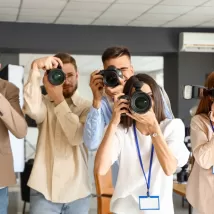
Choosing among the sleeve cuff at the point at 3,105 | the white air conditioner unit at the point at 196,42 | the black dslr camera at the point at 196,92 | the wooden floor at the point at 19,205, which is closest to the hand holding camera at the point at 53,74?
the sleeve cuff at the point at 3,105

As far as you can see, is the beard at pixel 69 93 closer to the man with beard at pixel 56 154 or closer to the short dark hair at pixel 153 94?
the man with beard at pixel 56 154

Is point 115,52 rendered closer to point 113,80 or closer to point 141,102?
point 113,80

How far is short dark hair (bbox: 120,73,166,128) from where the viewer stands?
5.49ft

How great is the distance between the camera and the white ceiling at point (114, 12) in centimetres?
486

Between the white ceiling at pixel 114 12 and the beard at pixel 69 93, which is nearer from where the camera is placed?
the beard at pixel 69 93

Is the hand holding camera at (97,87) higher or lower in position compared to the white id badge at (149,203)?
higher

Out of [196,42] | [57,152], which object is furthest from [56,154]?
[196,42]

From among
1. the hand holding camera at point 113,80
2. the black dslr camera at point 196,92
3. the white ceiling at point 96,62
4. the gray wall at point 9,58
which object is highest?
the white ceiling at point 96,62

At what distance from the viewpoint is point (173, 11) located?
210 inches

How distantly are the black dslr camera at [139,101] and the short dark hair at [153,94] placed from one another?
72 mm

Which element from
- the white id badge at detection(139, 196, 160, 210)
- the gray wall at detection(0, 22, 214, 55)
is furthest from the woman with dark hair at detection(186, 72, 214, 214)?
the gray wall at detection(0, 22, 214, 55)

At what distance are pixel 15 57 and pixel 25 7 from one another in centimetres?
167

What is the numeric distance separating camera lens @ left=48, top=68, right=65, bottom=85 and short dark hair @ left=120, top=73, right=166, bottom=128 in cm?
30

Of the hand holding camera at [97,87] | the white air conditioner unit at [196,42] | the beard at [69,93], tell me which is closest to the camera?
the hand holding camera at [97,87]
